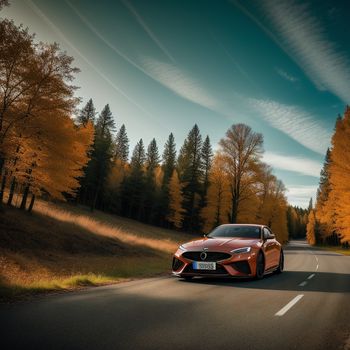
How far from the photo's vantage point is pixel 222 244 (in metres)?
10.2

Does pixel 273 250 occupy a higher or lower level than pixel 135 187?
lower

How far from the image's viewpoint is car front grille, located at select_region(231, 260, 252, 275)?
9.83 metres

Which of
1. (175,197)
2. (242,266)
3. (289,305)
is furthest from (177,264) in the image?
(175,197)

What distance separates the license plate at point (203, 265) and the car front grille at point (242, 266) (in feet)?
1.63

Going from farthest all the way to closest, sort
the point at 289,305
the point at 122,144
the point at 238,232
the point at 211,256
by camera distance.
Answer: the point at 122,144
the point at 238,232
the point at 211,256
the point at 289,305

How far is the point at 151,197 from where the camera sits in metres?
69.0

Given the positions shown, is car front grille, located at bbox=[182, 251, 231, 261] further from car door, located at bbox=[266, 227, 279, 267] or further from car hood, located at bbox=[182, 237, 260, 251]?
car door, located at bbox=[266, 227, 279, 267]

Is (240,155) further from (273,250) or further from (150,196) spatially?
(150,196)

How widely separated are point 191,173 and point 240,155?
31.2 metres

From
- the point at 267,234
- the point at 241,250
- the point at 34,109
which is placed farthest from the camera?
the point at 34,109

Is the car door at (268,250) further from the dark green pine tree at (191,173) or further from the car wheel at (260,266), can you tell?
the dark green pine tree at (191,173)

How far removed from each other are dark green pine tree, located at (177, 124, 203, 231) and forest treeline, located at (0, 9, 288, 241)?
17 centimetres

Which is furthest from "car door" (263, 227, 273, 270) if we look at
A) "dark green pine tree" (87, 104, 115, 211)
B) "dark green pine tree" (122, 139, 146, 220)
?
"dark green pine tree" (122, 139, 146, 220)

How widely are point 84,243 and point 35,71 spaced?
32.6 ft
